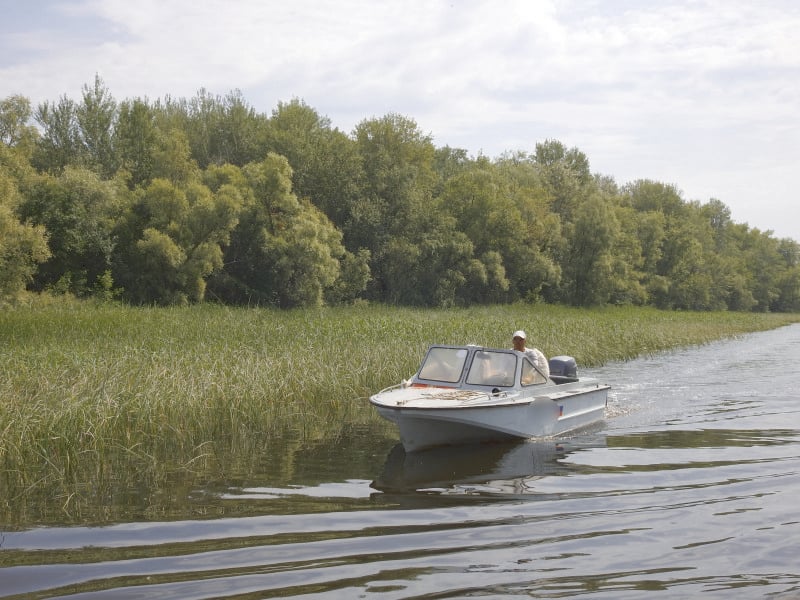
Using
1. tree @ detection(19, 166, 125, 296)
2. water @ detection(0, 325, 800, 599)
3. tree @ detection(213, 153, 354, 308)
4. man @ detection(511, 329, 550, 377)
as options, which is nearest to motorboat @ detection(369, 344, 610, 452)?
man @ detection(511, 329, 550, 377)

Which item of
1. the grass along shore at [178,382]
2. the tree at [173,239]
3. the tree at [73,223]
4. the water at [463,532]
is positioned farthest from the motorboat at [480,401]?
the tree at [73,223]

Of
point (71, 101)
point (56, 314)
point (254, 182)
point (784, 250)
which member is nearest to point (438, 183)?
point (254, 182)

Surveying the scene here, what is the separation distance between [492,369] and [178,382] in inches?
208

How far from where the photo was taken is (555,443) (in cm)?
1351

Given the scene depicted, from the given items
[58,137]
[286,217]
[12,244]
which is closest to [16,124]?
[58,137]

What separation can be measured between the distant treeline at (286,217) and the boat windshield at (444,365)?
14.1 m

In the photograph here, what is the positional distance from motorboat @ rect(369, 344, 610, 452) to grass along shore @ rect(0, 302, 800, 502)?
5.28 ft

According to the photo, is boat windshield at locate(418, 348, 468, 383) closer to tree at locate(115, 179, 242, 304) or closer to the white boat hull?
the white boat hull

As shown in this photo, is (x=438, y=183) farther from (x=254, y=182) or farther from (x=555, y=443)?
(x=555, y=443)

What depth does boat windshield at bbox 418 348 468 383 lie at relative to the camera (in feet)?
44.7

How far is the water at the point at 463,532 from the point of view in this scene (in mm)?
6410

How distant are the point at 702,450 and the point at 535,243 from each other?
48.0m

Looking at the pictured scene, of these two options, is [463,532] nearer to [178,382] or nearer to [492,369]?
[492,369]

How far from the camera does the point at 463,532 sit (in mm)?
7984
